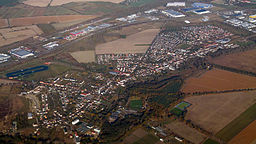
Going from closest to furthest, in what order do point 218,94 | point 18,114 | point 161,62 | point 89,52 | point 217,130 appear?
point 217,130 < point 18,114 < point 218,94 < point 161,62 < point 89,52

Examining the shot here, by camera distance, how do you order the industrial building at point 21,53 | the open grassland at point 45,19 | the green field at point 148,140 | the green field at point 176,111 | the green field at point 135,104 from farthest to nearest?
the open grassland at point 45,19 < the industrial building at point 21,53 < the green field at point 135,104 < the green field at point 176,111 < the green field at point 148,140

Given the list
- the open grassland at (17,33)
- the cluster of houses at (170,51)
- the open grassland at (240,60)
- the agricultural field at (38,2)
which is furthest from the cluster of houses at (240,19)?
the agricultural field at (38,2)

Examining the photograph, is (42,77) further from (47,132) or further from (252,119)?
(252,119)

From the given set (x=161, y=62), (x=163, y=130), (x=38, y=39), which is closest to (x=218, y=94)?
(x=163, y=130)

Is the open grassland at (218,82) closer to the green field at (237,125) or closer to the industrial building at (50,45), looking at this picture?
the green field at (237,125)

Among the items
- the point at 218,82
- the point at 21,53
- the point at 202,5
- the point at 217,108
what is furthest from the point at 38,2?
the point at 217,108

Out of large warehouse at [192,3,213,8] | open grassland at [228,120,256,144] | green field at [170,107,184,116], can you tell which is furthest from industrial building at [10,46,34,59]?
large warehouse at [192,3,213,8]
